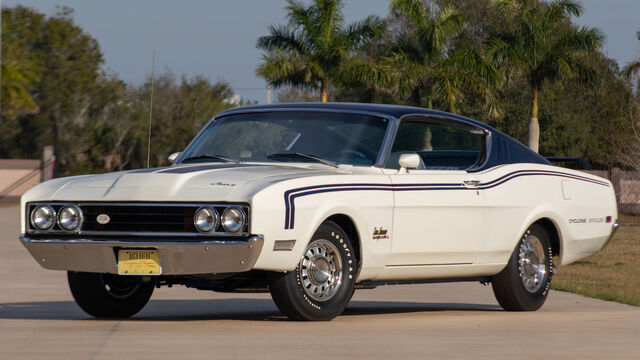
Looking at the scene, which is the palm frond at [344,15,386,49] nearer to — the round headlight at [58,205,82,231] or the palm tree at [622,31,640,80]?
the palm tree at [622,31,640,80]

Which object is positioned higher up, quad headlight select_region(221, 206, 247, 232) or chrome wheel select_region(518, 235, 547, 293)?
quad headlight select_region(221, 206, 247, 232)

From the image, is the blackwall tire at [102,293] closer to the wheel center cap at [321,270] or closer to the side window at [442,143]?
the wheel center cap at [321,270]

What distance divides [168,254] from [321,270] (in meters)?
1.12

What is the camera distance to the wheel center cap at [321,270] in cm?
823

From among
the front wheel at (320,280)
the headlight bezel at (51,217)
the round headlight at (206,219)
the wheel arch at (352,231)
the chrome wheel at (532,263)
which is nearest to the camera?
the round headlight at (206,219)

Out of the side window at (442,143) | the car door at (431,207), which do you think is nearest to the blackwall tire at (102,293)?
the car door at (431,207)

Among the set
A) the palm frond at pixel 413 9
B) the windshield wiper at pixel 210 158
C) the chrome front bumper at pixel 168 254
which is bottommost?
the chrome front bumper at pixel 168 254

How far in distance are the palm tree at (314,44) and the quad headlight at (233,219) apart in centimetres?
3639

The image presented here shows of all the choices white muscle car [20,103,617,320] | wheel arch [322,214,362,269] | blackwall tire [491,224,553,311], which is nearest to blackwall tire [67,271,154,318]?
white muscle car [20,103,617,320]

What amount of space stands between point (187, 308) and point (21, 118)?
56323mm

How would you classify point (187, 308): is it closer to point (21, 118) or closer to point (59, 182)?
point (59, 182)

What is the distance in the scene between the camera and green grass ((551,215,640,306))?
13.3 m

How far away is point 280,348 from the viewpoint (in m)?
6.83
